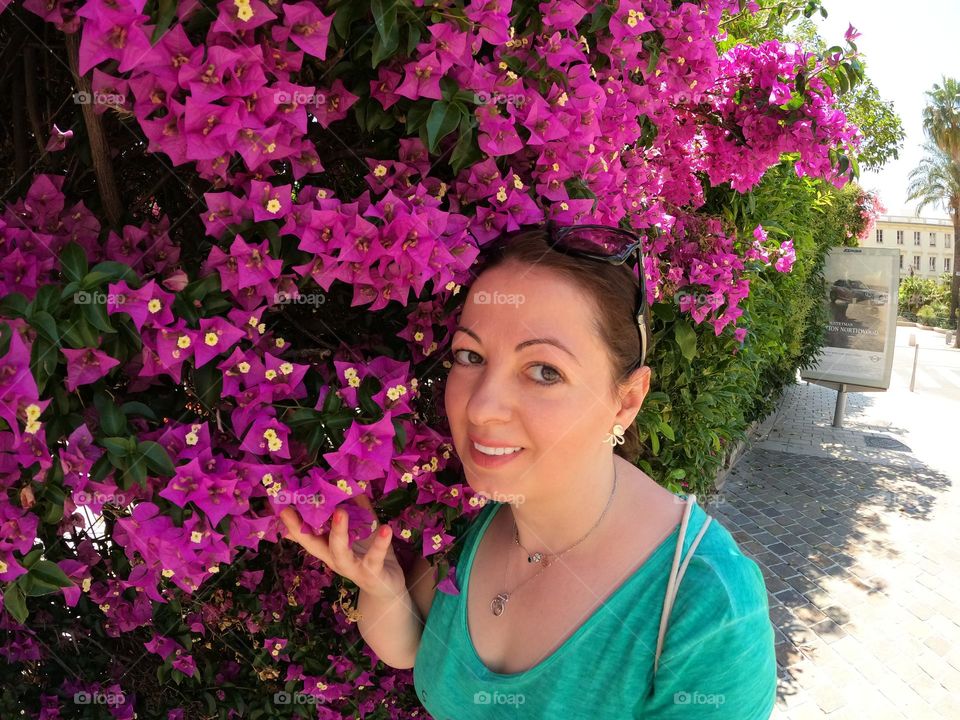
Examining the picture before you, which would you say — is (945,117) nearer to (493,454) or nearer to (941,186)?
(941,186)

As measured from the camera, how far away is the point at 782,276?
24.1 feet

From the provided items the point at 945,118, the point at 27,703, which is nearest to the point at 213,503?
Result: the point at 27,703

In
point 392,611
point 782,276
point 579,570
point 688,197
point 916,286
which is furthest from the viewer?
point 916,286

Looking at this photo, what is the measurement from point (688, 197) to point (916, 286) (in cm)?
5051

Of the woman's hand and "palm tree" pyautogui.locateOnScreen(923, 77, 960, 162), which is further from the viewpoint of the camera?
"palm tree" pyautogui.locateOnScreen(923, 77, 960, 162)

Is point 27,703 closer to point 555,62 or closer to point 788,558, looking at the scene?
point 555,62

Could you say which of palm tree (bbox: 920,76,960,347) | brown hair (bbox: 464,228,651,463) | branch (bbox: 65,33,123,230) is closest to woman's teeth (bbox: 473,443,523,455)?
brown hair (bbox: 464,228,651,463)
